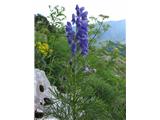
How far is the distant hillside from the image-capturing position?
4.81 meters

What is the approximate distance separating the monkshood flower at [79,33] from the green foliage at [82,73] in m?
0.06

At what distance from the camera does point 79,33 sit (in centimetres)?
472

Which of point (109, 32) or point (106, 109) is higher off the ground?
point (109, 32)

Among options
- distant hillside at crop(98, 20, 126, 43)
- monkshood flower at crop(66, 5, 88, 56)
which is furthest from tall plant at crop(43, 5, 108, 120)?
distant hillside at crop(98, 20, 126, 43)

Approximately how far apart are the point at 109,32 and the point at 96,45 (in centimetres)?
9

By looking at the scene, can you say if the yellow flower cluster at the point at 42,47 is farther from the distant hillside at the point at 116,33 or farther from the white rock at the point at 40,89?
the distant hillside at the point at 116,33

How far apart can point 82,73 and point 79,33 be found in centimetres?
21

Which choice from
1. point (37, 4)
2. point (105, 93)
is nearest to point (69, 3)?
point (37, 4)

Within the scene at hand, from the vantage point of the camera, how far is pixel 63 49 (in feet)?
16.1

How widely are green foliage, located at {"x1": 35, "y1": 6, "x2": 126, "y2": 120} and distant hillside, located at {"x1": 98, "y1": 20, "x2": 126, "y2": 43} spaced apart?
0.03 meters

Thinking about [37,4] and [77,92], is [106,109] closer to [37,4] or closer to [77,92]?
[77,92]

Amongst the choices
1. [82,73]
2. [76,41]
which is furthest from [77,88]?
[76,41]

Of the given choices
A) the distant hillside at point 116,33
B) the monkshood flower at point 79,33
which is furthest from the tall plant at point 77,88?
the distant hillside at point 116,33

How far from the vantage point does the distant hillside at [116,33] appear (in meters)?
4.81
